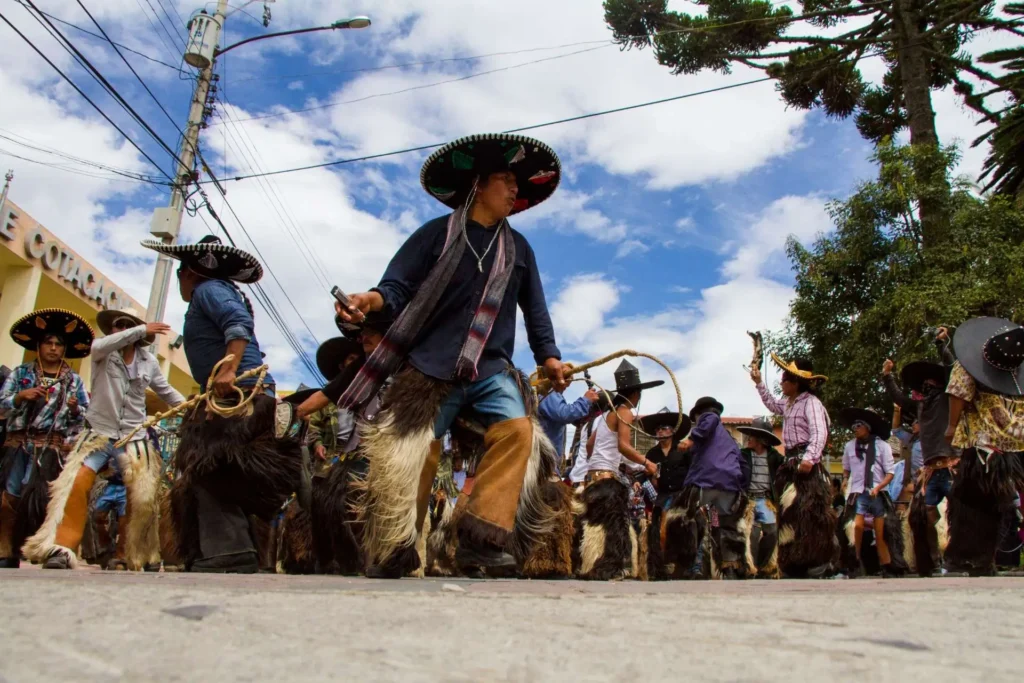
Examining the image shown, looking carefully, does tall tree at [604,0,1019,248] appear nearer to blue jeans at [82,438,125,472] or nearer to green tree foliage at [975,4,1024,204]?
green tree foliage at [975,4,1024,204]

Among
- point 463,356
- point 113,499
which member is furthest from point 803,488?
point 113,499

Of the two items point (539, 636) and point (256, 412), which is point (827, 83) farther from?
point (539, 636)

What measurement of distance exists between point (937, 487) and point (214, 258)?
606 centimetres

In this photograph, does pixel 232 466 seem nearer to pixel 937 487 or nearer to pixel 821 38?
pixel 937 487

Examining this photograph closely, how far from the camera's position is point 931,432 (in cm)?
707

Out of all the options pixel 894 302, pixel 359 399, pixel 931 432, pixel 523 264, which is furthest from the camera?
pixel 894 302

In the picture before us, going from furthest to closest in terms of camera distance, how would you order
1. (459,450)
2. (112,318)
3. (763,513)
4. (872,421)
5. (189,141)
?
(189,141)
(872,421)
(763,513)
(112,318)
(459,450)

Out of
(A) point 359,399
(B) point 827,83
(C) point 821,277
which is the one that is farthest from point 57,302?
(B) point 827,83

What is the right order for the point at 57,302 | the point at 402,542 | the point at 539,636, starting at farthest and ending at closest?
the point at 57,302 < the point at 402,542 < the point at 539,636

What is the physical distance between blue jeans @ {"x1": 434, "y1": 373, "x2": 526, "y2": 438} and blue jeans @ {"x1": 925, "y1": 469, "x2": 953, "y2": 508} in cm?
496

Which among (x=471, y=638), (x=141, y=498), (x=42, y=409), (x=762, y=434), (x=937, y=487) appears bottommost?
(x=471, y=638)

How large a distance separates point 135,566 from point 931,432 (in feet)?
20.8

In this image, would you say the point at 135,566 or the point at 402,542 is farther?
the point at 135,566

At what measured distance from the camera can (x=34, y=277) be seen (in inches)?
652
